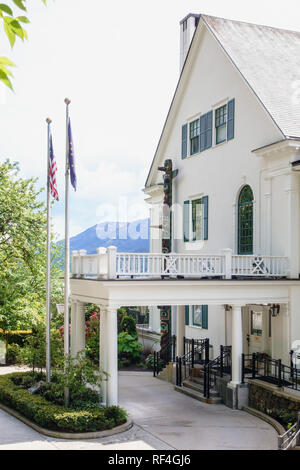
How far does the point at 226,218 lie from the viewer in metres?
23.1

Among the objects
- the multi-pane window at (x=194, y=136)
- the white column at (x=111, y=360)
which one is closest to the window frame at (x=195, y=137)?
the multi-pane window at (x=194, y=136)

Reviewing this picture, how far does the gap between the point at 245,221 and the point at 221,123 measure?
→ 4.37 m

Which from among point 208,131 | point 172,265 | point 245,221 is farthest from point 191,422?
point 208,131

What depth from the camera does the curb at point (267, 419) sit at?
15932mm

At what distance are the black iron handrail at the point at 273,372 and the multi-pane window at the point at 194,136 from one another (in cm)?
969

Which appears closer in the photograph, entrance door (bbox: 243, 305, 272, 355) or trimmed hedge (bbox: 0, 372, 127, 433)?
trimmed hedge (bbox: 0, 372, 127, 433)

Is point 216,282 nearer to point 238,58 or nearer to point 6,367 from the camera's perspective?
point 238,58

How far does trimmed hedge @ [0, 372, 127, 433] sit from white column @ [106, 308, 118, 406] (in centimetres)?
56

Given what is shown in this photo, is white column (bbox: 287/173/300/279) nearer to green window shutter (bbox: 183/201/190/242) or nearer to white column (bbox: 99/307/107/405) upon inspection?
white column (bbox: 99/307/107/405)


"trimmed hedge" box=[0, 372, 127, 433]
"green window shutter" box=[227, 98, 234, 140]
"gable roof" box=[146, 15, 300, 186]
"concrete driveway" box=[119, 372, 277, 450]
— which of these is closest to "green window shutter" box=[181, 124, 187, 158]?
"gable roof" box=[146, 15, 300, 186]

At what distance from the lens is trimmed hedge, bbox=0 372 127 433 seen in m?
15.4

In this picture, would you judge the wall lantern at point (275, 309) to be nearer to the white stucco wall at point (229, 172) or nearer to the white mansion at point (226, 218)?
the white mansion at point (226, 218)

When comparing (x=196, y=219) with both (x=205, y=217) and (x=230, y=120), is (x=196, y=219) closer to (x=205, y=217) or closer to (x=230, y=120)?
(x=205, y=217)

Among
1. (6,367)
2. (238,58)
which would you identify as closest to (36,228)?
(6,367)
